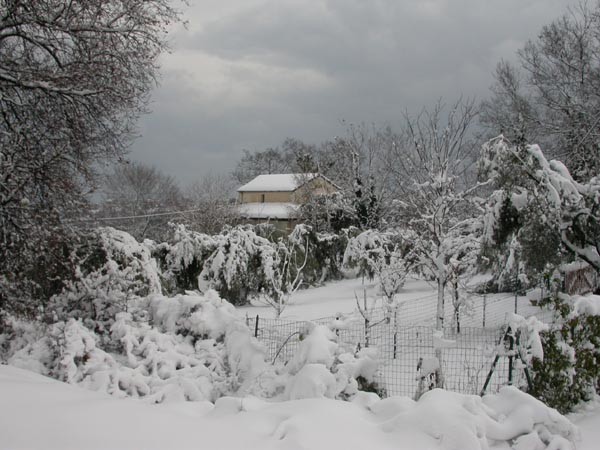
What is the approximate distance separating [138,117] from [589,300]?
7.19m

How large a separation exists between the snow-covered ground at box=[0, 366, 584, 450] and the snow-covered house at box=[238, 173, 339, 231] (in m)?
27.9

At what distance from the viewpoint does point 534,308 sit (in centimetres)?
1508

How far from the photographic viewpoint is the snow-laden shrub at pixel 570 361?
5.69 metres

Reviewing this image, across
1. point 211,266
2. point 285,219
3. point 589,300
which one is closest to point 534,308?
point 589,300

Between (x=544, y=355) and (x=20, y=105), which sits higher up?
(x=20, y=105)

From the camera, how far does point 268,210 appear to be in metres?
41.1

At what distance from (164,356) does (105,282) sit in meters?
2.23

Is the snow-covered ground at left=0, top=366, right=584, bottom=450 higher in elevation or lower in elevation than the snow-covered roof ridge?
lower

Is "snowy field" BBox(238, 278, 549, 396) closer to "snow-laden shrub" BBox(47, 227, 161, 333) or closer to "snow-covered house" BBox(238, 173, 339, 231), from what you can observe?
"snow-laden shrub" BBox(47, 227, 161, 333)

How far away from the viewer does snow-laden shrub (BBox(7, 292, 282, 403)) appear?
6.06 m

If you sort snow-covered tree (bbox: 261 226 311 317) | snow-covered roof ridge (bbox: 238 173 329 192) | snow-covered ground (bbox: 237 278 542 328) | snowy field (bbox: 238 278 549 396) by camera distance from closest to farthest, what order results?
snowy field (bbox: 238 278 549 396), snow-covered ground (bbox: 237 278 542 328), snow-covered tree (bbox: 261 226 311 317), snow-covered roof ridge (bbox: 238 173 329 192)

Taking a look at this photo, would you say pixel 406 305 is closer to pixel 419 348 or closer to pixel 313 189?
pixel 419 348

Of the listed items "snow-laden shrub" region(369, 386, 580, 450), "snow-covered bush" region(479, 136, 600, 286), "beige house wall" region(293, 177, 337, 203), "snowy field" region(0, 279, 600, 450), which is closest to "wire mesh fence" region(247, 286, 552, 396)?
"snow-laden shrub" region(369, 386, 580, 450)

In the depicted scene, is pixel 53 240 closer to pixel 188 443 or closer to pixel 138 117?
pixel 138 117
